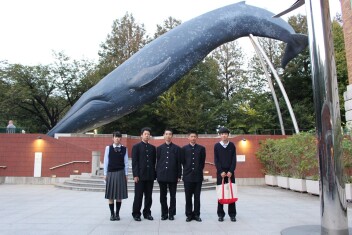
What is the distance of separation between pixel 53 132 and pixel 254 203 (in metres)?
9.90

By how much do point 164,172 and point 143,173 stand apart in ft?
1.21

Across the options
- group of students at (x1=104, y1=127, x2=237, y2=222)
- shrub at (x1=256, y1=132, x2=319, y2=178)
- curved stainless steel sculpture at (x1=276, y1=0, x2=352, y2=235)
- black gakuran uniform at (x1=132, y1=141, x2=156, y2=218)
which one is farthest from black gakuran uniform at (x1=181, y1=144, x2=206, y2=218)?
shrub at (x1=256, y1=132, x2=319, y2=178)

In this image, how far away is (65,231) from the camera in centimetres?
468

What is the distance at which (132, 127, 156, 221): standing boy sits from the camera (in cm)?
560

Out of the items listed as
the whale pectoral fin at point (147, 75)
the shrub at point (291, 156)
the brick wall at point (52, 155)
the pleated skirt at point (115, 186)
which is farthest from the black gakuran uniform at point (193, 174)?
the brick wall at point (52, 155)

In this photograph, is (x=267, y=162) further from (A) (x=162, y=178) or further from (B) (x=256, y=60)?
(B) (x=256, y=60)

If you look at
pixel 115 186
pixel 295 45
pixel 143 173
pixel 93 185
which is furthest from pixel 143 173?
pixel 295 45

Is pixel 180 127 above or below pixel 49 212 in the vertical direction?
above

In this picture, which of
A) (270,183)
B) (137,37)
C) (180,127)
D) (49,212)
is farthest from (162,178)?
(137,37)

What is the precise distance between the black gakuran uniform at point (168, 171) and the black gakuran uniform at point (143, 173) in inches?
5.6

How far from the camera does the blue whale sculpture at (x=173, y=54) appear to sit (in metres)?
13.2

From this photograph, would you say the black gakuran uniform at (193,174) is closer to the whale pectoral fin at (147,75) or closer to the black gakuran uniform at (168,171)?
the black gakuran uniform at (168,171)

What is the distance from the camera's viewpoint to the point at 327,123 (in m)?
4.29

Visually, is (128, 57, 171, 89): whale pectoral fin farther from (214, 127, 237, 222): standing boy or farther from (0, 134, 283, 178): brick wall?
(214, 127, 237, 222): standing boy
